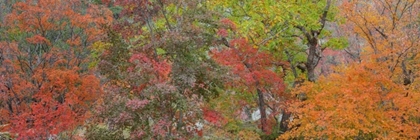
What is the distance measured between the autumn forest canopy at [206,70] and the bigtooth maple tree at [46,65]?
0.20 ft

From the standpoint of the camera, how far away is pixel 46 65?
17844 millimetres

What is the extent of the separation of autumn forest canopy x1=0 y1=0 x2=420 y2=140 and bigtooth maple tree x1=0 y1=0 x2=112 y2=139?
60 millimetres

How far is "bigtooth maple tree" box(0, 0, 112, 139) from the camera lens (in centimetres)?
1559

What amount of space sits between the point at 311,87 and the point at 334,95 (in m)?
1.06

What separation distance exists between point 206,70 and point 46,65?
1176 centimetres

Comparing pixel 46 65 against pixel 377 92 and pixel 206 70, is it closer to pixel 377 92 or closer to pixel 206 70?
pixel 206 70

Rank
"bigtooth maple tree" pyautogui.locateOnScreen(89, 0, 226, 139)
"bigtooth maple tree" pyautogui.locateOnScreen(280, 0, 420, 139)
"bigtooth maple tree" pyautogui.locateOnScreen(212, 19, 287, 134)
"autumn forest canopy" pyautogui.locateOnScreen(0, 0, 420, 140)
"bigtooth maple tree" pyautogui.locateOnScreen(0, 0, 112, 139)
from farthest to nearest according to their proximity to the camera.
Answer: "bigtooth maple tree" pyautogui.locateOnScreen(0, 0, 112, 139) → "bigtooth maple tree" pyautogui.locateOnScreen(212, 19, 287, 134) → "bigtooth maple tree" pyautogui.locateOnScreen(280, 0, 420, 139) → "autumn forest canopy" pyautogui.locateOnScreen(0, 0, 420, 140) → "bigtooth maple tree" pyautogui.locateOnScreen(89, 0, 226, 139)

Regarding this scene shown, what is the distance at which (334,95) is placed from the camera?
1200 centimetres

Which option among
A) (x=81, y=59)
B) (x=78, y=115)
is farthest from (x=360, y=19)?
(x=81, y=59)

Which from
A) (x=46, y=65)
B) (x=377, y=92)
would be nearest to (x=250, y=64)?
(x=377, y=92)

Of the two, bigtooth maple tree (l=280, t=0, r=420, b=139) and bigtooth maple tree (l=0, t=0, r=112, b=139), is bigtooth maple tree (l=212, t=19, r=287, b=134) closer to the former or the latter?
bigtooth maple tree (l=280, t=0, r=420, b=139)

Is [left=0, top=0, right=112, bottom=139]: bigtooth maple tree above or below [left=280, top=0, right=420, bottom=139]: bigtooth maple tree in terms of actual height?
below

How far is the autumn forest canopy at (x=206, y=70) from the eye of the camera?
A: 829 centimetres

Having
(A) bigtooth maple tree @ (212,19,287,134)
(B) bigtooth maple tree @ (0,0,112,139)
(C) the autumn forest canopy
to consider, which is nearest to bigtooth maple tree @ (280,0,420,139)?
(C) the autumn forest canopy
